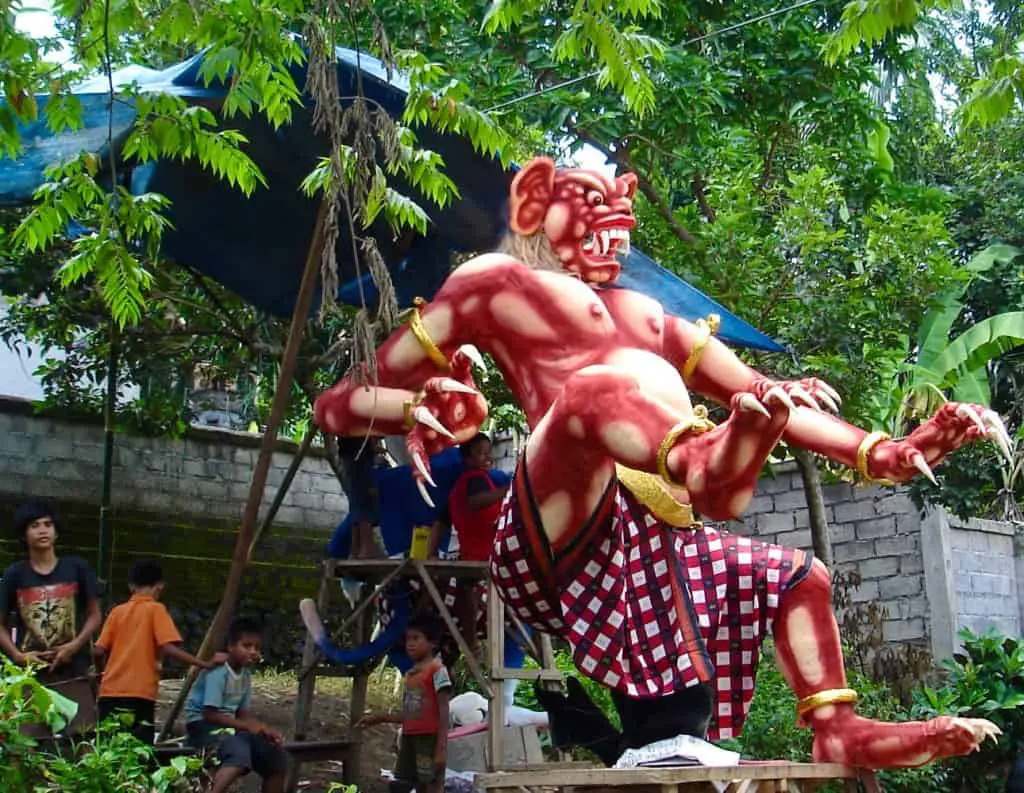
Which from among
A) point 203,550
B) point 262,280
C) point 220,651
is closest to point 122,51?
point 262,280

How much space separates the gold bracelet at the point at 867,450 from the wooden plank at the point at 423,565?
1467 mm

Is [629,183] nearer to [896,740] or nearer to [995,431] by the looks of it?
[995,431]

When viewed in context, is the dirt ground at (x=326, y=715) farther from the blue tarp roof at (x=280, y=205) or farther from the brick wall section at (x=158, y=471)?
the blue tarp roof at (x=280, y=205)

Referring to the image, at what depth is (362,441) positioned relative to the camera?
15.9 ft

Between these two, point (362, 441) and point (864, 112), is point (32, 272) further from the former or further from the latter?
point (864, 112)

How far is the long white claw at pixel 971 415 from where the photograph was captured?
375cm

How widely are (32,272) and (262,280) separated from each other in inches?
69.5

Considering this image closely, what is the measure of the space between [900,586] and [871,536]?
39cm

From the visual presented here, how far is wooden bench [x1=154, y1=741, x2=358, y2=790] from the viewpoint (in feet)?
16.3

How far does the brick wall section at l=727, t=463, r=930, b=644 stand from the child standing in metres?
4.01

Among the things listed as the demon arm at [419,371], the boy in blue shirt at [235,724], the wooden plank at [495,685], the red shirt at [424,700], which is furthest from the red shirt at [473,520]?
the boy in blue shirt at [235,724]

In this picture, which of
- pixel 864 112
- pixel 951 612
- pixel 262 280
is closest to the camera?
pixel 262 280

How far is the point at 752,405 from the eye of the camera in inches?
126

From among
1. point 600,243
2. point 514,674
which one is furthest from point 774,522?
point 600,243
